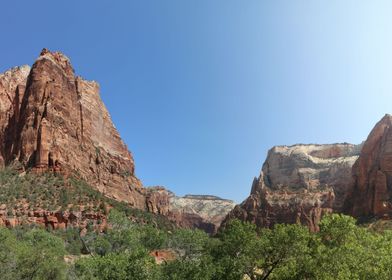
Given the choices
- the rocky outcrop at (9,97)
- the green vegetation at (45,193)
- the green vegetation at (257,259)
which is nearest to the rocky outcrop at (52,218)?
the green vegetation at (45,193)

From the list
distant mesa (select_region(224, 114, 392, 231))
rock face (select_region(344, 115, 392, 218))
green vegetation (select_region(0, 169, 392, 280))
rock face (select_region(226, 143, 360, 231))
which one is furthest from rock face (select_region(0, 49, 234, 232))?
rock face (select_region(344, 115, 392, 218))

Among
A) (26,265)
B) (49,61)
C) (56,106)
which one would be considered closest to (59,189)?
(56,106)

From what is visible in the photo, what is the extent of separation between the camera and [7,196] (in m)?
85.6

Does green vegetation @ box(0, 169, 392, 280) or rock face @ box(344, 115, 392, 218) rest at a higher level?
rock face @ box(344, 115, 392, 218)

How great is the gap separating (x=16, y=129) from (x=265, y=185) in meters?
98.6

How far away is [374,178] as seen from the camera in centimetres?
10494

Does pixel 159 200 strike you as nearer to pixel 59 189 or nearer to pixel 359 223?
pixel 59 189

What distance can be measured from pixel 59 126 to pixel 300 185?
9476 centimetres

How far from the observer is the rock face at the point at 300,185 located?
132m

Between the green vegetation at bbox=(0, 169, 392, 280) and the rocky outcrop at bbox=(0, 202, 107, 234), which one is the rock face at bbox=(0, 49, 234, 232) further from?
the green vegetation at bbox=(0, 169, 392, 280)

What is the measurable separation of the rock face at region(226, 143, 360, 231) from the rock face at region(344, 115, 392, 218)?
8230 millimetres

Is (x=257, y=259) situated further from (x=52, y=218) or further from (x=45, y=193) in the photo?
(x=45, y=193)

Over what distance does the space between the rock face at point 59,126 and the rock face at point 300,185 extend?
44723 mm

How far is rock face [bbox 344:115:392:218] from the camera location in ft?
319
